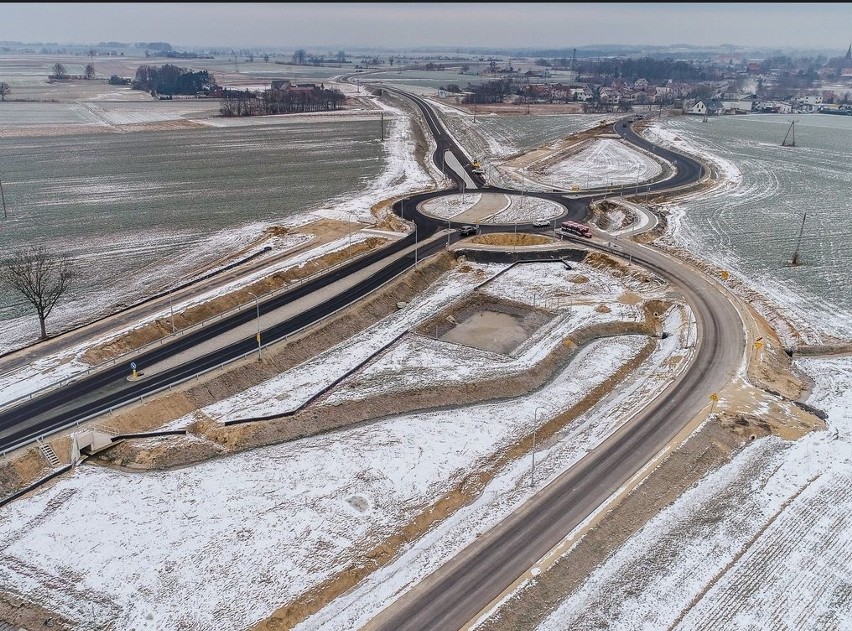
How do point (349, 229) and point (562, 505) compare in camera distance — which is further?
point (349, 229)

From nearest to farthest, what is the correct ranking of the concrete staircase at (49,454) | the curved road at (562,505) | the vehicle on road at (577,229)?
the curved road at (562,505)
the concrete staircase at (49,454)
the vehicle on road at (577,229)

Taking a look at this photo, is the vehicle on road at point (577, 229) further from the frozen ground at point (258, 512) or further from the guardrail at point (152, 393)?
the guardrail at point (152, 393)

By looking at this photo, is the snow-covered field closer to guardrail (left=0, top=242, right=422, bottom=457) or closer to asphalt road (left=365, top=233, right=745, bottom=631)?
asphalt road (left=365, top=233, right=745, bottom=631)

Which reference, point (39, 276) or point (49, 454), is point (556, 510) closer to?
point (49, 454)

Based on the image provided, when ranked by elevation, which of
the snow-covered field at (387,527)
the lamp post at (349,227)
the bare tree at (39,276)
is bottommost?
the snow-covered field at (387,527)

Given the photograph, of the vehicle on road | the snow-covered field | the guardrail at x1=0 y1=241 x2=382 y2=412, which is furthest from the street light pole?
the vehicle on road

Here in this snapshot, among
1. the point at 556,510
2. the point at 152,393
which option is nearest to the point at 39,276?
the point at 152,393

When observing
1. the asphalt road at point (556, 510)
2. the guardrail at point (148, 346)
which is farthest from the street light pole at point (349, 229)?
the asphalt road at point (556, 510)
